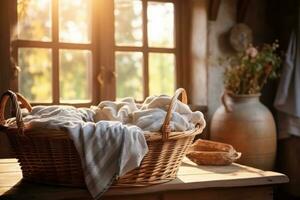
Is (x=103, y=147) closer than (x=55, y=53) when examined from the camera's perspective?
Yes

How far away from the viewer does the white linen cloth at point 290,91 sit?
2.44 meters

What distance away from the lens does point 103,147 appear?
0.97 meters

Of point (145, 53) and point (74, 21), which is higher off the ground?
point (74, 21)

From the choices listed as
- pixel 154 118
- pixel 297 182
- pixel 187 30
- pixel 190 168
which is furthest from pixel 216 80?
pixel 154 118

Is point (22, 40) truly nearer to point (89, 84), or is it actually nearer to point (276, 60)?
point (89, 84)

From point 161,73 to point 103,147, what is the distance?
5.22 feet

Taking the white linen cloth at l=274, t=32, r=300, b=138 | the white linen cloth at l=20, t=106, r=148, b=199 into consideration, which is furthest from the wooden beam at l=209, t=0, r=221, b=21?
the white linen cloth at l=20, t=106, r=148, b=199

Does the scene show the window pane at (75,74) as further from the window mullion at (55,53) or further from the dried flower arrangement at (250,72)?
the dried flower arrangement at (250,72)

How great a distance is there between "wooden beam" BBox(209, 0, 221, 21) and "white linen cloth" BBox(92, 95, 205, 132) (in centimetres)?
146

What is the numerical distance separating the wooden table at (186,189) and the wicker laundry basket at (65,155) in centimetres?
2

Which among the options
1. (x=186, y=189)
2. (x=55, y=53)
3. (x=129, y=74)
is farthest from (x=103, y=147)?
(x=129, y=74)

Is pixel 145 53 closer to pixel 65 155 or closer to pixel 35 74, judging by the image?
pixel 35 74

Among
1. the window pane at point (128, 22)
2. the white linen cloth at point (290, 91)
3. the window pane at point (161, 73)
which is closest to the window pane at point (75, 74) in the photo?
the window pane at point (128, 22)

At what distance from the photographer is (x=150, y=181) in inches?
41.3
